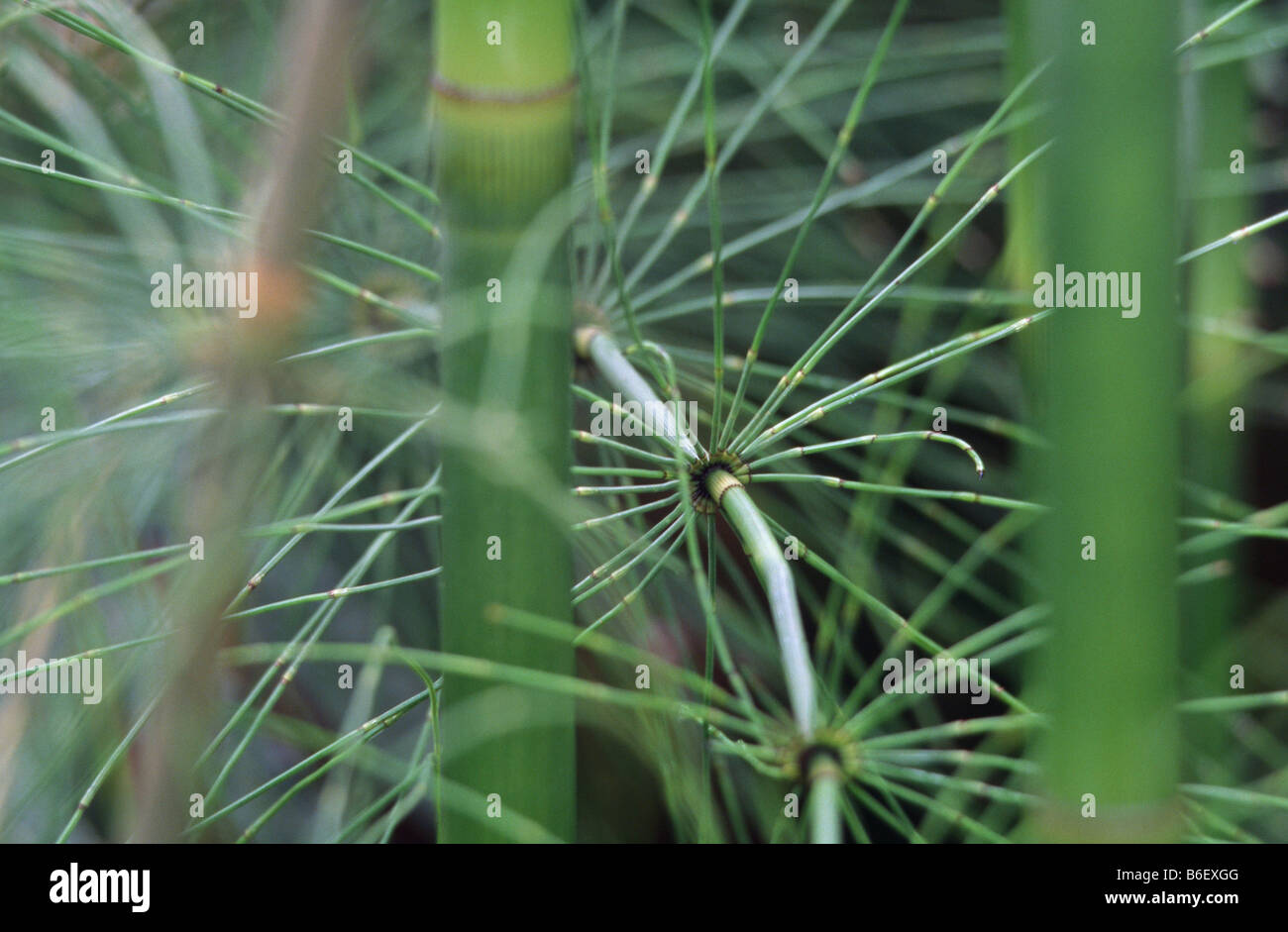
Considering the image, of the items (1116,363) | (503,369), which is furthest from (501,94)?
(1116,363)

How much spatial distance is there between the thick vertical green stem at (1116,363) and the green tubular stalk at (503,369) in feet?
0.45

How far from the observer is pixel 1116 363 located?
250 mm

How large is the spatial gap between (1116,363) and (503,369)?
16cm

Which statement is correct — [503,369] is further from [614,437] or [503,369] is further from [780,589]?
[614,437]

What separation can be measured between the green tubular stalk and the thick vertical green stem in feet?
0.45

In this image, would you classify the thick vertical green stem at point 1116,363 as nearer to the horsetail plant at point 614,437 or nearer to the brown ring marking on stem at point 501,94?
the horsetail plant at point 614,437

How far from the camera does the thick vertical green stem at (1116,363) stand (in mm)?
246

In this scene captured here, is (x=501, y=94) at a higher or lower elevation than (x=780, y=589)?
higher

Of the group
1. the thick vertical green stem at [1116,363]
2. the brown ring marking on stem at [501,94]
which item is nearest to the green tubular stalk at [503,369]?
the brown ring marking on stem at [501,94]

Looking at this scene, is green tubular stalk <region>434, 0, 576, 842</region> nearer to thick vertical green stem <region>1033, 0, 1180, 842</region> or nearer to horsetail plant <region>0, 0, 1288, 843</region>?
horsetail plant <region>0, 0, 1288, 843</region>

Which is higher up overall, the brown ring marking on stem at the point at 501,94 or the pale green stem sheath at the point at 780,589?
the brown ring marking on stem at the point at 501,94

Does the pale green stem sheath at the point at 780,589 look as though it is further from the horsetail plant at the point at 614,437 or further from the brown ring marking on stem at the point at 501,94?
the brown ring marking on stem at the point at 501,94
